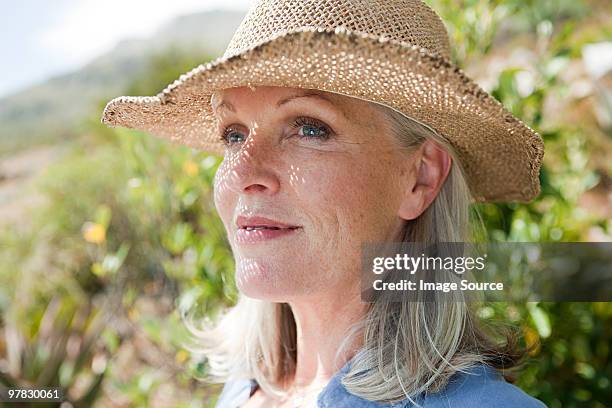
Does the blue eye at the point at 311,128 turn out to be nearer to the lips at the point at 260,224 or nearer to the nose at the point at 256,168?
the nose at the point at 256,168

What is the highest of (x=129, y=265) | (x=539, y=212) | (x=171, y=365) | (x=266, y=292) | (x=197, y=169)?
(x=129, y=265)

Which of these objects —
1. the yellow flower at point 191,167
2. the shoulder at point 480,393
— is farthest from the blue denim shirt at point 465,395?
the yellow flower at point 191,167

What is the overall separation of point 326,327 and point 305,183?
424 millimetres

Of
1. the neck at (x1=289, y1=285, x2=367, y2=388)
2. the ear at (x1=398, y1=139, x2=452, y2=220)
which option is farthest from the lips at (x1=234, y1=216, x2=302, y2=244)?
the ear at (x1=398, y1=139, x2=452, y2=220)

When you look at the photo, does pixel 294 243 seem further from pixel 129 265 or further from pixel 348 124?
pixel 129 265

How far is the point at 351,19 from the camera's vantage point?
1.43 m

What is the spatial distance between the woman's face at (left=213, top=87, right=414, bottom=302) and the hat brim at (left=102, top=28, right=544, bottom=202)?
0.09 metres

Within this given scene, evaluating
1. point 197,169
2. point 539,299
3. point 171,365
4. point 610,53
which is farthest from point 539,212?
point 610,53

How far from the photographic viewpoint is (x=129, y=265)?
457cm

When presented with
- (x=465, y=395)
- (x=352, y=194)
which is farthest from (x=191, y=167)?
(x=465, y=395)

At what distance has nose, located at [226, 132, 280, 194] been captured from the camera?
154cm

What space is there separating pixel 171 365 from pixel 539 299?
1.88 metres

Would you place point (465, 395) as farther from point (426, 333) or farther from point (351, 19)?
point (351, 19)

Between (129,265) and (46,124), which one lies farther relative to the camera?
(46,124)
